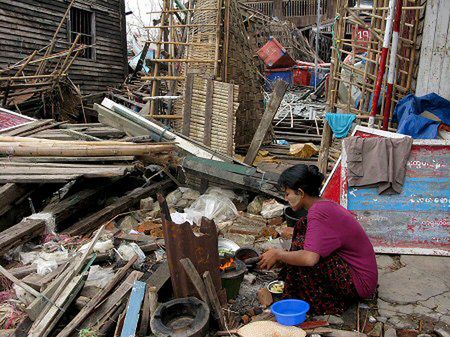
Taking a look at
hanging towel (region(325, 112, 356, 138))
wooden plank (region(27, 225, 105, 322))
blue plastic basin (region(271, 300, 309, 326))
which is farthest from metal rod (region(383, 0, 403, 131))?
wooden plank (region(27, 225, 105, 322))

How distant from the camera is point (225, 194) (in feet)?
22.5

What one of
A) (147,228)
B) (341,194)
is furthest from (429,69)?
(147,228)

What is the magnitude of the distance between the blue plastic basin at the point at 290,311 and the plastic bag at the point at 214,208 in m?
2.85

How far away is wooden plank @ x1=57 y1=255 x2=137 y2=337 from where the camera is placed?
10.8 feet

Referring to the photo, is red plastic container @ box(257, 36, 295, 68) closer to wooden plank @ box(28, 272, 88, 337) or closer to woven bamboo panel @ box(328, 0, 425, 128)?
woven bamboo panel @ box(328, 0, 425, 128)

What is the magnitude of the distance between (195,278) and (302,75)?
68.9 ft

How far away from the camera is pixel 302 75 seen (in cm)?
2273

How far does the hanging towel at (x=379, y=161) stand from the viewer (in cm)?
486

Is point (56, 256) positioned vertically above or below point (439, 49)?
below

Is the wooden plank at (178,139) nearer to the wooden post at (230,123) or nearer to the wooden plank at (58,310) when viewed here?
the wooden post at (230,123)

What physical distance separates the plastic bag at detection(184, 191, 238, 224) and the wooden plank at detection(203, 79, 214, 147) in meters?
2.02

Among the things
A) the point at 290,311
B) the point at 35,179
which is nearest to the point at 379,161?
the point at 290,311

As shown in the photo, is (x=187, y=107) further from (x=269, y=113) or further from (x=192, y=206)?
(x=192, y=206)

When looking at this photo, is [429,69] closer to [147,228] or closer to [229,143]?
[229,143]
